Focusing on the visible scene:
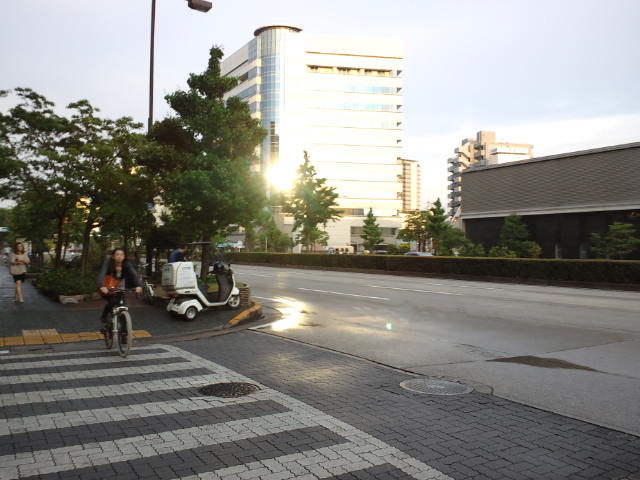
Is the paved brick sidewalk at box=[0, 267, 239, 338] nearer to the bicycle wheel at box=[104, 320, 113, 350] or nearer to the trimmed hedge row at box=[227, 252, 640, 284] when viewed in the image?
the bicycle wheel at box=[104, 320, 113, 350]

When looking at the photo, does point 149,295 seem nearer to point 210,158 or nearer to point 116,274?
point 210,158

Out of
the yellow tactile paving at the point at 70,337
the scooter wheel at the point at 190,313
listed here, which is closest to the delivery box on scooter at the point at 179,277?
the scooter wheel at the point at 190,313

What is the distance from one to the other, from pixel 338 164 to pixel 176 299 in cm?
8921

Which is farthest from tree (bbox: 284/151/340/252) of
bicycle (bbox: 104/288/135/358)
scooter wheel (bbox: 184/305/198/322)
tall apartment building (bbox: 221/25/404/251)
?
bicycle (bbox: 104/288/135/358)

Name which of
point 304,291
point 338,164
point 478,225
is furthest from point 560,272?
point 338,164

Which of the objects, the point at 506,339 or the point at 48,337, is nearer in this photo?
the point at 48,337

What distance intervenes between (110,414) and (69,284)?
11028mm

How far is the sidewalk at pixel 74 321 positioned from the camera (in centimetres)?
989

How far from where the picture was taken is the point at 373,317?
12953 millimetres

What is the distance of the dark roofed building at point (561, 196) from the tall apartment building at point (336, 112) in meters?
49.6

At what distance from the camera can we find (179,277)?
12.1 m

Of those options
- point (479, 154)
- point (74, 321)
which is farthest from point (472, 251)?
point (479, 154)

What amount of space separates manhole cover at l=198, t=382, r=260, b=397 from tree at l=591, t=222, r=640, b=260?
34.5 m

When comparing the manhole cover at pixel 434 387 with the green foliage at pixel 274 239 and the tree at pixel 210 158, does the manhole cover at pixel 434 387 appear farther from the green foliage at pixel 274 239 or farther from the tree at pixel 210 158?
the green foliage at pixel 274 239
